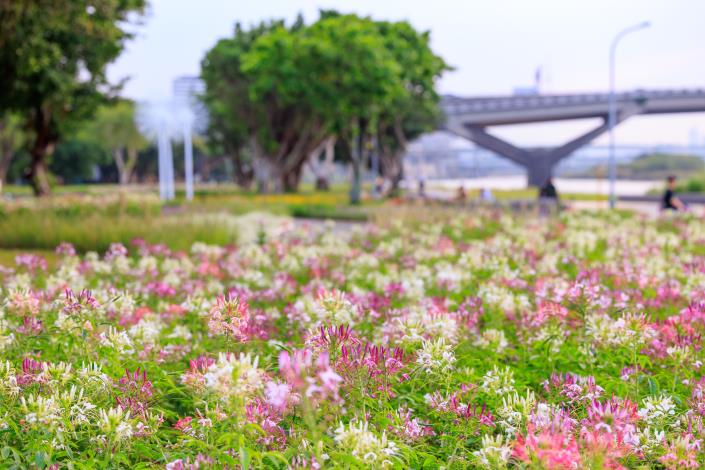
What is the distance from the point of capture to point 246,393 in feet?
8.16

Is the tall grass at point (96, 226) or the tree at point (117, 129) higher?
the tree at point (117, 129)

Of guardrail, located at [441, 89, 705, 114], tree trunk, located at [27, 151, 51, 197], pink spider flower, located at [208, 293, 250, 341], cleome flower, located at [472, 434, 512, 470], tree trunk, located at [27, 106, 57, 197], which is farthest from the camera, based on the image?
guardrail, located at [441, 89, 705, 114]

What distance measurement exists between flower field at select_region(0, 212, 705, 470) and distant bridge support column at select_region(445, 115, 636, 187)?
64.3m

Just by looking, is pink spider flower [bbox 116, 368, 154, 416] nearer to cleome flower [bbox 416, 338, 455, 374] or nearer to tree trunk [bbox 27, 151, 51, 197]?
cleome flower [bbox 416, 338, 455, 374]

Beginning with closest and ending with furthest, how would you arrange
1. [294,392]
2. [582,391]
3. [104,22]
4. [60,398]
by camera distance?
[294,392], [60,398], [582,391], [104,22]

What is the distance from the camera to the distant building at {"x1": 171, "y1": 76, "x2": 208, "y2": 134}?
50731 mm

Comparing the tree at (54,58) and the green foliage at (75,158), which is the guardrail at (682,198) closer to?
the tree at (54,58)

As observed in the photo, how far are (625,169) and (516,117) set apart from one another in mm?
30026

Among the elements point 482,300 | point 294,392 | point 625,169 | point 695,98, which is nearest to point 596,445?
point 294,392

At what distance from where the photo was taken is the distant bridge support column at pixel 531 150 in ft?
230

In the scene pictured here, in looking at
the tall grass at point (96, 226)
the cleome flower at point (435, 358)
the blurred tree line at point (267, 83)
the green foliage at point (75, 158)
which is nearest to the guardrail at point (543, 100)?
the blurred tree line at point (267, 83)

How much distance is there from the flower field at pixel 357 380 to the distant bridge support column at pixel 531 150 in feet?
211

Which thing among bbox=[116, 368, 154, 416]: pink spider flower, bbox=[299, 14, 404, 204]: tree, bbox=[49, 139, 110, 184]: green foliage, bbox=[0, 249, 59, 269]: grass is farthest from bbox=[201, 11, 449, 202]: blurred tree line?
bbox=[49, 139, 110, 184]: green foliage

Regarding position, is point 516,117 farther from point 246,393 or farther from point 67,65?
point 246,393
